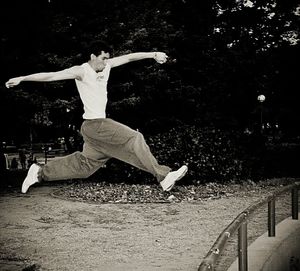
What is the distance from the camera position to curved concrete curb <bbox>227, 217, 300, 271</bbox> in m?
6.00

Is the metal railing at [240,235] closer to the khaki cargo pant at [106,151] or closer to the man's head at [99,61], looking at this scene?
the khaki cargo pant at [106,151]

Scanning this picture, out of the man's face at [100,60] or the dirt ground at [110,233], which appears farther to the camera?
the dirt ground at [110,233]

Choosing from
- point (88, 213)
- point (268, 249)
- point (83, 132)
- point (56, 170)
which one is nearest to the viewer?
point (83, 132)

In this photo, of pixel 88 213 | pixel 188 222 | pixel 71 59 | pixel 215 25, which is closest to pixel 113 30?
pixel 71 59

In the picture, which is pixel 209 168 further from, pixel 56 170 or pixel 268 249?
pixel 56 170

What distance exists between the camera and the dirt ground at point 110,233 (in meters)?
7.20

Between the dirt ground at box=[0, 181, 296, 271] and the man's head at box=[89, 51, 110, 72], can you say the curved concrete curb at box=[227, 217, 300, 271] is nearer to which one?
the dirt ground at box=[0, 181, 296, 271]

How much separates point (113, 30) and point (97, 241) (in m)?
9.70

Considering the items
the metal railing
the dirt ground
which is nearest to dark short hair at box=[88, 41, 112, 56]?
the metal railing

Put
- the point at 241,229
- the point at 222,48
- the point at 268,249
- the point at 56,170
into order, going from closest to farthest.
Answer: the point at 56,170
the point at 241,229
the point at 268,249
the point at 222,48

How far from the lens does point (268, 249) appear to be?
Result: 6582mm

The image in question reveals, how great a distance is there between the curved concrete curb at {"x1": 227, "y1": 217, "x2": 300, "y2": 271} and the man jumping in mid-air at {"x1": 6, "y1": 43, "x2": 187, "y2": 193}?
252cm

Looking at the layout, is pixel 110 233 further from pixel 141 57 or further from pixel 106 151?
pixel 141 57

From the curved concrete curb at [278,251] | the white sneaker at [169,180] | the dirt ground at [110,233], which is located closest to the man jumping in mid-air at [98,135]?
the white sneaker at [169,180]
